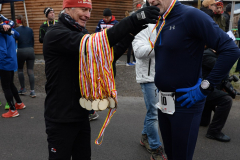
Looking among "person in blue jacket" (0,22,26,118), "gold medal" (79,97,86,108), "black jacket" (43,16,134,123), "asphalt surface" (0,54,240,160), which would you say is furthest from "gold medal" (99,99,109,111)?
"person in blue jacket" (0,22,26,118)

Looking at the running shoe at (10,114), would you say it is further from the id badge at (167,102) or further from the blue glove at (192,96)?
the blue glove at (192,96)

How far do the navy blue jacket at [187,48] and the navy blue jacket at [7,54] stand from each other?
3612 millimetres

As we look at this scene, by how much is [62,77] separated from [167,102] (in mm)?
898

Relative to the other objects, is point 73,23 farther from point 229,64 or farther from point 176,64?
point 229,64

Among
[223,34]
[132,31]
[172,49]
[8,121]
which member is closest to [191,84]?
[172,49]

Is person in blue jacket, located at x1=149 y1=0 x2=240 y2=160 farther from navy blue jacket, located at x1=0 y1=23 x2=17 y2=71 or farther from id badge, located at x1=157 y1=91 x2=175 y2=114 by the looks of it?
navy blue jacket, located at x1=0 y1=23 x2=17 y2=71

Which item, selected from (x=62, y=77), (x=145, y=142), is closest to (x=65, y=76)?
(x=62, y=77)

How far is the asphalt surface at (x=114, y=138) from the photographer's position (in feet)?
11.6

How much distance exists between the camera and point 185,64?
2.04m

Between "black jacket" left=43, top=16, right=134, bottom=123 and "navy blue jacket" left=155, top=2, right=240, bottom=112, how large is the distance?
423 mm

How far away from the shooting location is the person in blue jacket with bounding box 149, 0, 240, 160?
1.90 meters

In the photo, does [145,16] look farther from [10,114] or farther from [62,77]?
[10,114]

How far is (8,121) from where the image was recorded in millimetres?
4777

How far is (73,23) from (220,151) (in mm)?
2831
